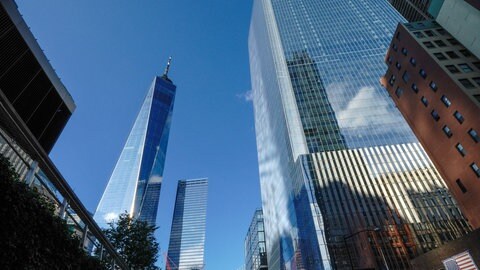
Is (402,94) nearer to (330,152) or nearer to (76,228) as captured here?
(330,152)

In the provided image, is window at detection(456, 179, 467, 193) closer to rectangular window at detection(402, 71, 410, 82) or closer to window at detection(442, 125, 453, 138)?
window at detection(442, 125, 453, 138)

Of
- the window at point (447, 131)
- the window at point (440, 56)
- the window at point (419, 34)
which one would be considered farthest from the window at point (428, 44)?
the window at point (447, 131)

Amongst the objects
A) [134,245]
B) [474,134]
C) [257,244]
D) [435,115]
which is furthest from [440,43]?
[257,244]

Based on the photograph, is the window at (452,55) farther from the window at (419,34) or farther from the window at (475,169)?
the window at (475,169)

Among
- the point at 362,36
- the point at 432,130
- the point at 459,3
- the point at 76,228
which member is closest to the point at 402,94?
the point at 432,130

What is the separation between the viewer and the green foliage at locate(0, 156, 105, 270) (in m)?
7.51

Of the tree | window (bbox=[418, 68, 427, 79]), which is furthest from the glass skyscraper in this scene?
window (bbox=[418, 68, 427, 79])

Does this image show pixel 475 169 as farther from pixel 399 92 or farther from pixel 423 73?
pixel 399 92

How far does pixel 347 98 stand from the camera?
91.0 m

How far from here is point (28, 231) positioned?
8.44m

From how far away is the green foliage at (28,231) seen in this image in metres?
7.51

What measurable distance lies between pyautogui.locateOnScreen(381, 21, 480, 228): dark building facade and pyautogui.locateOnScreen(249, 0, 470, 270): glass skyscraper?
15488 mm

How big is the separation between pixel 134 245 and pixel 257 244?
106595 millimetres

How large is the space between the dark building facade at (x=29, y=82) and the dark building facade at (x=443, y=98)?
168 feet
